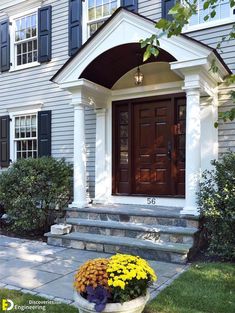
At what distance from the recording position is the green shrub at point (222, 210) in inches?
191

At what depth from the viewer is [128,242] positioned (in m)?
5.41

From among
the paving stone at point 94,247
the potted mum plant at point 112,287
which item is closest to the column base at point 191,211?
the paving stone at point 94,247

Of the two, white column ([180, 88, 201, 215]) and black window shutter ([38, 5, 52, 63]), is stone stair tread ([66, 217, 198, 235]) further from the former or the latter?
black window shutter ([38, 5, 52, 63])

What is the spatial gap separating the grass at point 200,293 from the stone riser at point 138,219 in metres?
0.91

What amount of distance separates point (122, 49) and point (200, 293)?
4190 mm

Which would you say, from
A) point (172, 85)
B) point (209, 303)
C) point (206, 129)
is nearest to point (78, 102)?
point (172, 85)

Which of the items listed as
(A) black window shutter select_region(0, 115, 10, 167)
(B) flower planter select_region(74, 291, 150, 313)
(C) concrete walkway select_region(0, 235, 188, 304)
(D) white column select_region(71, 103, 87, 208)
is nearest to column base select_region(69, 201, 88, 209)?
(D) white column select_region(71, 103, 87, 208)

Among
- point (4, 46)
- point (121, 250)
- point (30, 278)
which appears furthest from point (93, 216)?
point (4, 46)

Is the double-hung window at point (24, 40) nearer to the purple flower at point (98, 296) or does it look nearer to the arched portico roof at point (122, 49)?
the arched portico roof at point (122, 49)

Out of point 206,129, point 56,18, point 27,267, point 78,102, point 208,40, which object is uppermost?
point 56,18

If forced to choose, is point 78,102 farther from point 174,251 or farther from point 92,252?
point 174,251

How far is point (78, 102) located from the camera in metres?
6.65

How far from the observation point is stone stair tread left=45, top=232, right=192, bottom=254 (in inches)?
198

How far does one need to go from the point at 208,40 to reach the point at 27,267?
5.01 m
